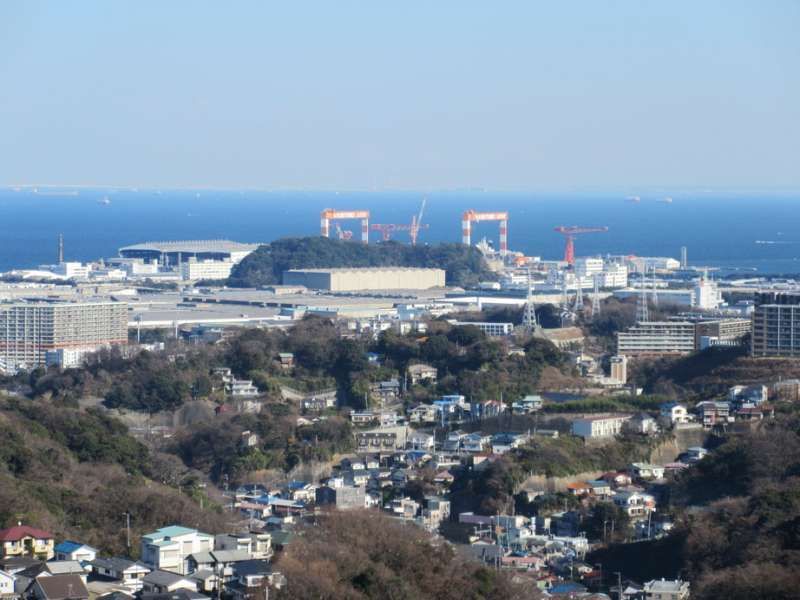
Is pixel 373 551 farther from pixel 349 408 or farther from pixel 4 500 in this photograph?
pixel 349 408

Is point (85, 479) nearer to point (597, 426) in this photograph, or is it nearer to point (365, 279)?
point (597, 426)

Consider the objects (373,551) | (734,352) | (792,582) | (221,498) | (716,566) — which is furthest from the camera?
(734,352)

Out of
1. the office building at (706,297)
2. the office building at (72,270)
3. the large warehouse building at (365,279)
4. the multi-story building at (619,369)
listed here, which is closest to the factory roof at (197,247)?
the office building at (72,270)

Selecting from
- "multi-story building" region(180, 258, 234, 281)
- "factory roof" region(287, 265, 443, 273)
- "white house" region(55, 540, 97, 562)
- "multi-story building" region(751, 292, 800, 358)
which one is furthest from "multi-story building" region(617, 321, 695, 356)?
"multi-story building" region(180, 258, 234, 281)

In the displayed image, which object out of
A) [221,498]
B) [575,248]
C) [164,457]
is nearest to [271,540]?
[221,498]

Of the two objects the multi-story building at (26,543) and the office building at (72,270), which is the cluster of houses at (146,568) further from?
the office building at (72,270)

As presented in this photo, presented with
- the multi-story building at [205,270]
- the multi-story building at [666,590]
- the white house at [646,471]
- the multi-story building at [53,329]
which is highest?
the multi-story building at [205,270]
